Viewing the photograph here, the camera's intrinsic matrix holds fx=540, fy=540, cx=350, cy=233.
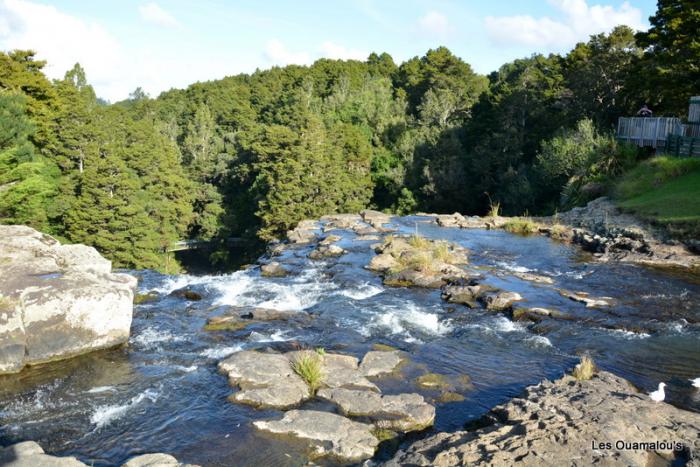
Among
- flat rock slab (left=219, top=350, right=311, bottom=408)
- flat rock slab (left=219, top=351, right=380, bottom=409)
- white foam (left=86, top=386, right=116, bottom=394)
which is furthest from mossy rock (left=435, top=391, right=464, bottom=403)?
white foam (left=86, top=386, right=116, bottom=394)

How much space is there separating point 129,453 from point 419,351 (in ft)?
17.3

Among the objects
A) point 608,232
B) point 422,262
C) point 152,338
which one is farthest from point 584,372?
point 608,232

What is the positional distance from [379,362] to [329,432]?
97.5 inches

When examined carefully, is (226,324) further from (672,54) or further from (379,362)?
(672,54)

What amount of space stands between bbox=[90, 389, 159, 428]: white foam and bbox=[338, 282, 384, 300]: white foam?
6.31 meters

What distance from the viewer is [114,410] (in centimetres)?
775

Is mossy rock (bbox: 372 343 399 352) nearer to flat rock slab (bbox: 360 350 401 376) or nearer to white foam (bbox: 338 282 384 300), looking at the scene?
flat rock slab (bbox: 360 350 401 376)

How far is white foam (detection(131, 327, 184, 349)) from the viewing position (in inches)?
410

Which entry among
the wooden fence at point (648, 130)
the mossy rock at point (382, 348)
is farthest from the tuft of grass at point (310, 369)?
the wooden fence at point (648, 130)

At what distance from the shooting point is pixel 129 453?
669 centimetres

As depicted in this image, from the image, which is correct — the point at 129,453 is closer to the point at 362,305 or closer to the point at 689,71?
the point at 362,305

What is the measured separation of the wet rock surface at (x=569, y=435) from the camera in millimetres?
5645

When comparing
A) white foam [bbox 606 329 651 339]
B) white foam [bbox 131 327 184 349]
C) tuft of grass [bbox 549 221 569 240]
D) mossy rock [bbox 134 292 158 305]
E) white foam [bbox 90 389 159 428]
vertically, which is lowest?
white foam [bbox 90 389 159 428]

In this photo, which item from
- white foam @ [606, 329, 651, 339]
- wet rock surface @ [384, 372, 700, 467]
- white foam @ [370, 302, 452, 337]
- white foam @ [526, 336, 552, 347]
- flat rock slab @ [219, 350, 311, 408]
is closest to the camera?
wet rock surface @ [384, 372, 700, 467]
